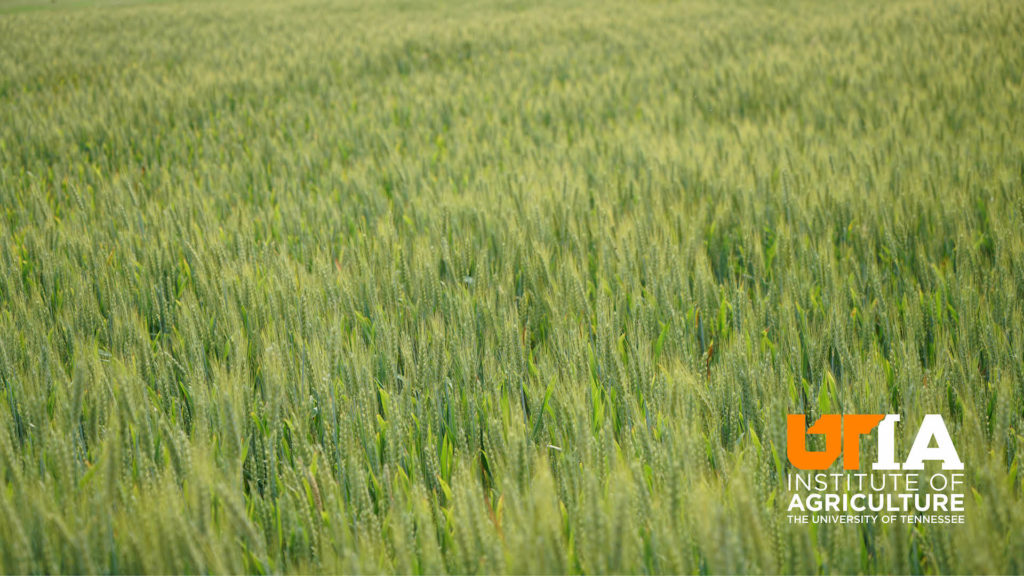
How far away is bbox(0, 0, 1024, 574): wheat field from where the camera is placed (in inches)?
31.5

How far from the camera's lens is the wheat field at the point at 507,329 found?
0.80 meters

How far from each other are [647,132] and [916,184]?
5.51 ft

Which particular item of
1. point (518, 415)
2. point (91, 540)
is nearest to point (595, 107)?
point (518, 415)

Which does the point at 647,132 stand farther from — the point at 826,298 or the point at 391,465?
the point at 391,465

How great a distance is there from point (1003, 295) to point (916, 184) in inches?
39.4

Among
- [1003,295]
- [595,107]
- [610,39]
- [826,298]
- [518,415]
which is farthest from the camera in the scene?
[610,39]

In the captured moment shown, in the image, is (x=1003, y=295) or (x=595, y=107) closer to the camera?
(x=1003, y=295)

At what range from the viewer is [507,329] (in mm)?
1383

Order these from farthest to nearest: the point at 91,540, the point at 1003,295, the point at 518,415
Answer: the point at 1003,295 → the point at 518,415 → the point at 91,540

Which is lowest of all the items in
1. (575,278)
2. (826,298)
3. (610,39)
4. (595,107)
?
(826,298)

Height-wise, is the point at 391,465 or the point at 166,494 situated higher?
the point at 166,494

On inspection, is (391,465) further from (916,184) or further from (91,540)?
(916,184)

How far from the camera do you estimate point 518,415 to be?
1.00 metres

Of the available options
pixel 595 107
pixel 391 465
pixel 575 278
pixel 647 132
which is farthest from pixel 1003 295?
pixel 595 107
